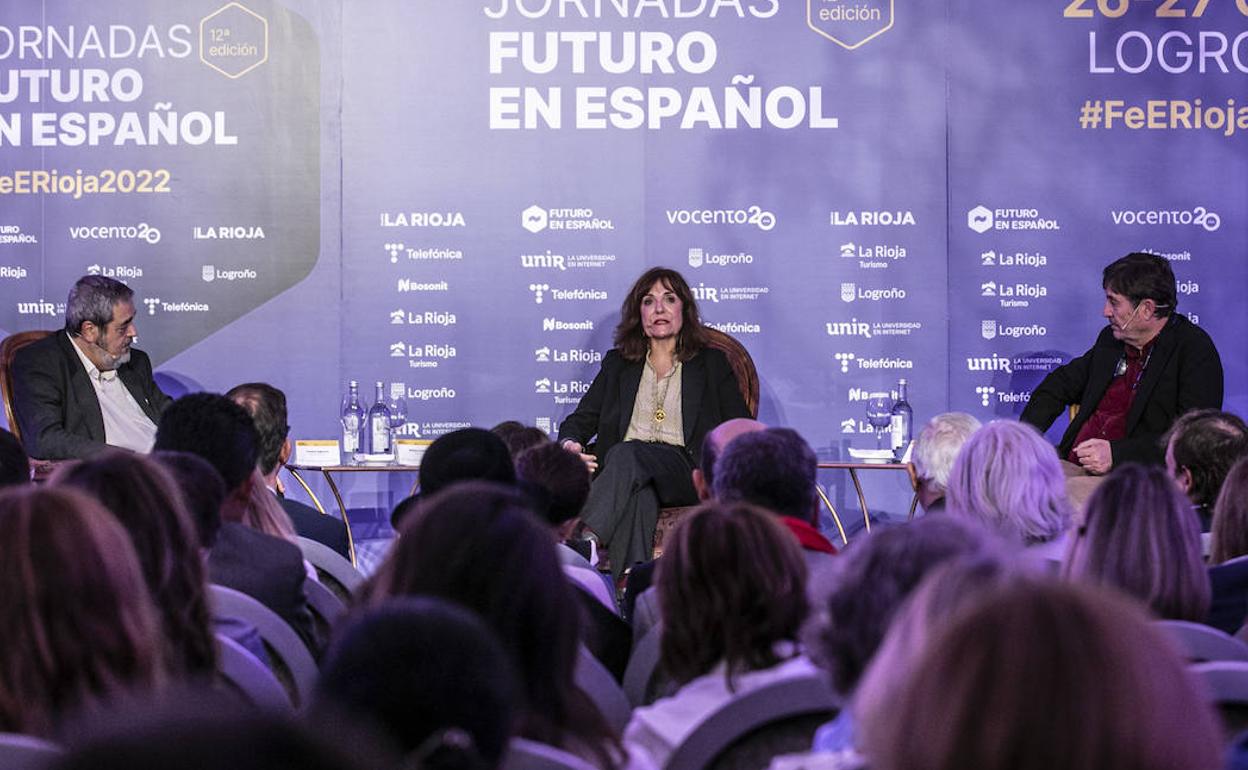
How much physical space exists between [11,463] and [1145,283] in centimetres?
462

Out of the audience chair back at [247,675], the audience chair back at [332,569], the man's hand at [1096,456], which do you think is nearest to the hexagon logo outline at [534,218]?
the man's hand at [1096,456]

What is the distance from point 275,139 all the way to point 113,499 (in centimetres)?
534

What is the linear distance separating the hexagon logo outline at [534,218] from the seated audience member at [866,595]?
5.62 meters

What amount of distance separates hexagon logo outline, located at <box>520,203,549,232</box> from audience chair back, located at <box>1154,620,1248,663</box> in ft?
17.2

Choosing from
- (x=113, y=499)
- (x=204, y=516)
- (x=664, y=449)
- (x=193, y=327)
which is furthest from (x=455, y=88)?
(x=113, y=499)

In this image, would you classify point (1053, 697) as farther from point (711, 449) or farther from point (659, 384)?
point (659, 384)

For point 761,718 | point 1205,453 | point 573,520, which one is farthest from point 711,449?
point 761,718

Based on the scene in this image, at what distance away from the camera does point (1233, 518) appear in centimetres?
312

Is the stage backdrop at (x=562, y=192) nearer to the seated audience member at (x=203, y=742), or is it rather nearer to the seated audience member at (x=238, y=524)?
the seated audience member at (x=238, y=524)

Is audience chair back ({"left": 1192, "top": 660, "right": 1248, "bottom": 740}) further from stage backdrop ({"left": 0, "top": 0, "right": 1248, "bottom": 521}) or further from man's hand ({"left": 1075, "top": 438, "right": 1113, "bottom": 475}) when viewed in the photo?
stage backdrop ({"left": 0, "top": 0, "right": 1248, "bottom": 521})

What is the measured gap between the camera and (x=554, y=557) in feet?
5.80

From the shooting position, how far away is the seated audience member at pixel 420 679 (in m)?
1.09

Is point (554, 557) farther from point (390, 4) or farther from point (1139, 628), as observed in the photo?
point (390, 4)

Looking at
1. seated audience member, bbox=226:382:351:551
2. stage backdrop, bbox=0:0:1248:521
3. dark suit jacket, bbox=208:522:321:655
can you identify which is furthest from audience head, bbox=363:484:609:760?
stage backdrop, bbox=0:0:1248:521
